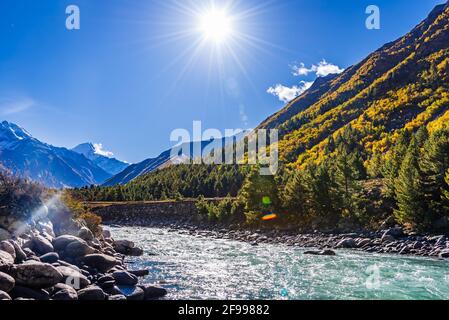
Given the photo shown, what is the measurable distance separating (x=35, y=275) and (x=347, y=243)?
115ft

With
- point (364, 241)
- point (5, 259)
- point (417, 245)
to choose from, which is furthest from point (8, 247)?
point (417, 245)

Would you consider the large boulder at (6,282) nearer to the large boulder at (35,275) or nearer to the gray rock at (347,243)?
the large boulder at (35,275)

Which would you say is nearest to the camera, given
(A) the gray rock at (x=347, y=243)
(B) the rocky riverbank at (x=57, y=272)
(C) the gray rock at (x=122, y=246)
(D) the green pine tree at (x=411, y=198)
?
(B) the rocky riverbank at (x=57, y=272)

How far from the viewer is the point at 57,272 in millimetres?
15273

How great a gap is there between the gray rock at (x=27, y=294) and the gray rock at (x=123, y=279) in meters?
5.10

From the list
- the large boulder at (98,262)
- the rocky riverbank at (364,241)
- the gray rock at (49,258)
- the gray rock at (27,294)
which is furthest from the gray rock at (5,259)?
the rocky riverbank at (364,241)

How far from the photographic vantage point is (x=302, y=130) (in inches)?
7426

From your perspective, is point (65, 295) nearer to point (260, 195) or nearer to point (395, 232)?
point (395, 232)

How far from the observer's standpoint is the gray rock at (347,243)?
4059cm

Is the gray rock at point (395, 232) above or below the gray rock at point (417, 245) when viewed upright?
above

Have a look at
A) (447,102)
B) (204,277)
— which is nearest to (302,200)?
(204,277)

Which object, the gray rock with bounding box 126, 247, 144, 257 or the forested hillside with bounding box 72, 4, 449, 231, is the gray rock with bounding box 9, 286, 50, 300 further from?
the forested hillside with bounding box 72, 4, 449, 231
